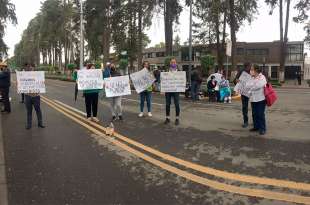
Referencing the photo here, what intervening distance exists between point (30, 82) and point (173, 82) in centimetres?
389

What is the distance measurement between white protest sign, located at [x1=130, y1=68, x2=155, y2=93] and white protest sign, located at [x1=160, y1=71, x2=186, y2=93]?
74cm

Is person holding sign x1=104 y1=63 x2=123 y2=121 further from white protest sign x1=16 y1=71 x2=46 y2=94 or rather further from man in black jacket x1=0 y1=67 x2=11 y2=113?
man in black jacket x1=0 y1=67 x2=11 y2=113

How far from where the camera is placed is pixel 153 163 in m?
6.93

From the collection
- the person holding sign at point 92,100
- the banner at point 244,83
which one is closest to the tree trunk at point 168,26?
the person holding sign at point 92,100

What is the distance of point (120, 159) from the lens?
7.28 meters

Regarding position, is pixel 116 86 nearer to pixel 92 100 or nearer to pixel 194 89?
pixel 92 100

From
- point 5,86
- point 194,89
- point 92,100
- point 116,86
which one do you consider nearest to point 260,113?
point 116,86

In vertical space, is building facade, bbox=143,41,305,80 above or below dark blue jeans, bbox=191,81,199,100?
above

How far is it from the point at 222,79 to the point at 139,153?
12.4 metres

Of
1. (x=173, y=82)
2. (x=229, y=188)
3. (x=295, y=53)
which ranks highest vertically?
(x=295, y=53)

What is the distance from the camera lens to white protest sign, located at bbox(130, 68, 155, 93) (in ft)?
41.1

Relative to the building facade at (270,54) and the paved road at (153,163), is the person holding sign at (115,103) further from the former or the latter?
the building facade at (270,54)

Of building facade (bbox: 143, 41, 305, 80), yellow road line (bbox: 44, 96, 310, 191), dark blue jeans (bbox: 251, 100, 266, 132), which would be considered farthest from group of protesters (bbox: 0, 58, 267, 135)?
building facade (bbox: 143, 41, 305, 80)

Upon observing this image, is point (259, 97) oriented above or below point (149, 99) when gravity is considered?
above
